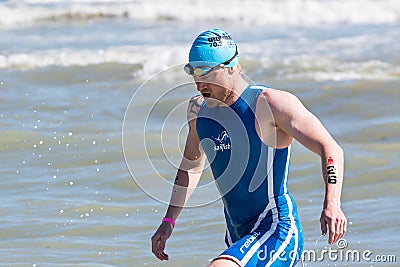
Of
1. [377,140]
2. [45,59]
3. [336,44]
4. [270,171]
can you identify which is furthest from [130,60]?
[270,171]

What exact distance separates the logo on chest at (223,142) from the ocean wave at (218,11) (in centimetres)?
1710

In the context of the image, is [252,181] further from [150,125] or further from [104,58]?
[104,58]

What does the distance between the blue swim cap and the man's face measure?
5 cm

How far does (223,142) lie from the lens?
4.95 metres

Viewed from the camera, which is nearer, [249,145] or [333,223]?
[333,223]

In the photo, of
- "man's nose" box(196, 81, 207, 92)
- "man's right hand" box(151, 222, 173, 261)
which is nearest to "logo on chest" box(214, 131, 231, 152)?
"man's nose" box(196, 81, 207, 92)

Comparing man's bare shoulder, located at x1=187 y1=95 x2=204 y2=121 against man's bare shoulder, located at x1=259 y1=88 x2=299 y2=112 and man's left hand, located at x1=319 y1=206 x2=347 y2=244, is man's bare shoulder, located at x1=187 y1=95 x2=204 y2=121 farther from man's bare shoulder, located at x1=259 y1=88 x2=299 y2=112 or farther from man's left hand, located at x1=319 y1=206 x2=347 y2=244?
man's left hand, located at x1=319 y1=206 x2=347 y2=244

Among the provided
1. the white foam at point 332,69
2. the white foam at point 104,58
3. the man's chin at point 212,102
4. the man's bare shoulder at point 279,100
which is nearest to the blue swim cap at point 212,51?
the man's chin at point 212,102

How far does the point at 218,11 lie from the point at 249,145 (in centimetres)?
1994

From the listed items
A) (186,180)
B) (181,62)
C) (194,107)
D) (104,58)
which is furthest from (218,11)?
(194,107)

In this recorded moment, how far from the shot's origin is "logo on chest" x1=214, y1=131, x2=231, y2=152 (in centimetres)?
493

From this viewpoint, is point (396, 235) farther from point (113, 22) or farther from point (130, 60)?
point (113, 22)

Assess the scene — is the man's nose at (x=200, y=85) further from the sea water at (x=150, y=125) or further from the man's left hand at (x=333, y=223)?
the man's left hand at (x=333, y=223)

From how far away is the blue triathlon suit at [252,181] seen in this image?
4.77m
